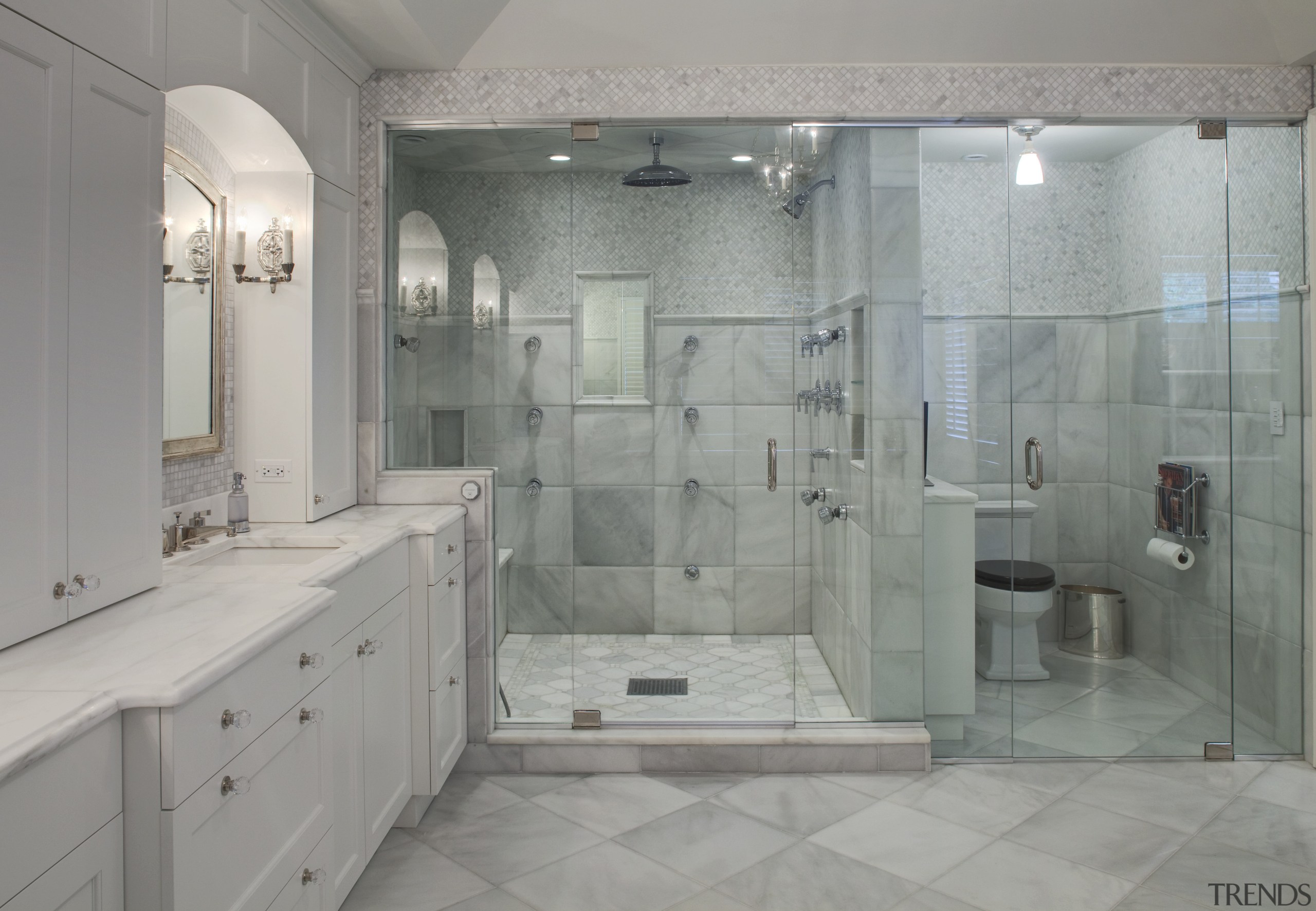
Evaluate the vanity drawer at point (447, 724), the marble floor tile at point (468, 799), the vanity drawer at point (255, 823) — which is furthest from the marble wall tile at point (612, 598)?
the vanity drawer at point (255, 823)

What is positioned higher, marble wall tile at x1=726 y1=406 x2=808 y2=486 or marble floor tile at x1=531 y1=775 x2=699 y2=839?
marble wall tile at x1=726 y1=406 x2=808 y2=486

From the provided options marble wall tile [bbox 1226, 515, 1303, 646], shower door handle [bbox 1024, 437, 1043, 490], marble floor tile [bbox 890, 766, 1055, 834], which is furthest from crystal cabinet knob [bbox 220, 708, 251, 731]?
marble wall tile [bbox 1226, 515, 1303, 646]

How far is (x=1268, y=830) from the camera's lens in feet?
8.15

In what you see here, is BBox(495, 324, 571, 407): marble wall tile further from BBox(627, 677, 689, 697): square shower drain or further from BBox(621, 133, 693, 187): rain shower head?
BBox(627, 677, 689, 697): square shower drain

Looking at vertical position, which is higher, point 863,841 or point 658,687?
point 658,687

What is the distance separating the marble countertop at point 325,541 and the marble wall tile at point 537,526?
0.56 ft

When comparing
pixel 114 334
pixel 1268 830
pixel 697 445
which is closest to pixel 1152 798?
pixel 1268 830

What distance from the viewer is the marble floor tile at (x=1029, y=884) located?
6.98 ft

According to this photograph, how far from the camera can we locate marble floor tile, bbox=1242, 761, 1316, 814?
8.75 ft

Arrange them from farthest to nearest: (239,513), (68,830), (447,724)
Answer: (447,724) → (239,513) → (68,830)

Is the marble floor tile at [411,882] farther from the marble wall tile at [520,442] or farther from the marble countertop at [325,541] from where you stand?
the marble wall tile at [520,442]

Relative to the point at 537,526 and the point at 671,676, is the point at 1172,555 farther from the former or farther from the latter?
the point at 537,526

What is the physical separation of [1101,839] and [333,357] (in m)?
2.79

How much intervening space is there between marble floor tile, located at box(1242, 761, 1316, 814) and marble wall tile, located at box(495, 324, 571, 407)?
264 cm
